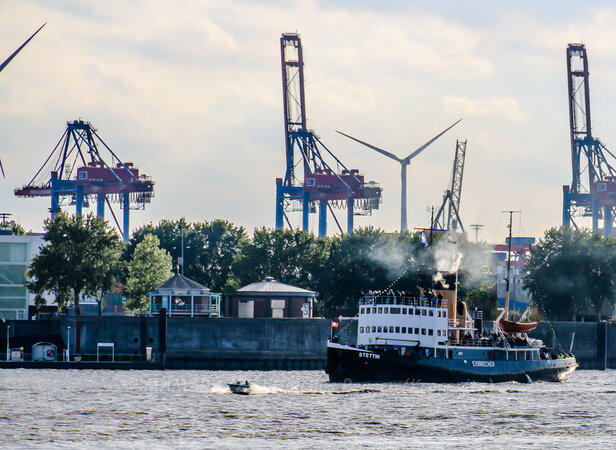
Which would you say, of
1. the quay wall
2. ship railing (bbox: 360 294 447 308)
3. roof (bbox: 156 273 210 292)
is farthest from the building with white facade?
ship railing (bbox: 360 294 447 308)

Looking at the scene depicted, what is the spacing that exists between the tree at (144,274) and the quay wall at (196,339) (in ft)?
79.6

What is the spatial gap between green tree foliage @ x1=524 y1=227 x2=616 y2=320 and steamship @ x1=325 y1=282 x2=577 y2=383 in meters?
54.4

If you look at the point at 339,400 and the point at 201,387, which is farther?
the point at 201,387

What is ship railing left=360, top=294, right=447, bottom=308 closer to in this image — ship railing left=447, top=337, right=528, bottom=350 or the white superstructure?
the white superstructure

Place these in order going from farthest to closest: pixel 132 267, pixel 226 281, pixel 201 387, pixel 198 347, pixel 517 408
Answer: pixel 226 281, pixel 132 267, pixel 198 347, pixel 201 387, pixel 517 408

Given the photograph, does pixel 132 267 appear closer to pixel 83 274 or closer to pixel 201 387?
pixel 83 274

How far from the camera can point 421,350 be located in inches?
4715

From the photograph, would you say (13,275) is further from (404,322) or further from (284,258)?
(404,322)

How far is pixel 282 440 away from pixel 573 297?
352 ft

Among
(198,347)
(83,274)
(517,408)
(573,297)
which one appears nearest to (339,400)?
(517,408)

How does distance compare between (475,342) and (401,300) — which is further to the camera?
(475,342)

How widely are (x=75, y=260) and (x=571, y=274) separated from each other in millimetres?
64634

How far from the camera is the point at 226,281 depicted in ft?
648

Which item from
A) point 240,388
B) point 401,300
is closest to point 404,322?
point 401,300
